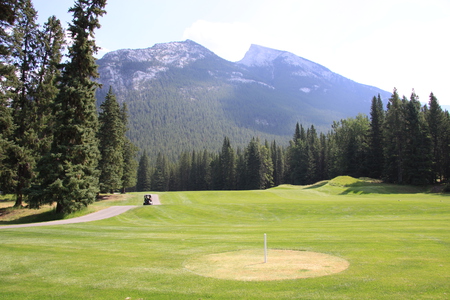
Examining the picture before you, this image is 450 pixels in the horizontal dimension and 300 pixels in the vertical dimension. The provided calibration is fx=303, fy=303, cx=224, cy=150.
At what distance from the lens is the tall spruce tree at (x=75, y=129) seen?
28.3 metres

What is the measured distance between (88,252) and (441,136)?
2862 inches

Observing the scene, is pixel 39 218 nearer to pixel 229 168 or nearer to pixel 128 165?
pixel 128 165

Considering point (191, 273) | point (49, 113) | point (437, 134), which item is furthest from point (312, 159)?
point (191, 273)

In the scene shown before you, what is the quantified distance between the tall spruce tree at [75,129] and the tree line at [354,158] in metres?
57.2

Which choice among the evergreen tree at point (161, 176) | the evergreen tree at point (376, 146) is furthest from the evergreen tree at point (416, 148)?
the evergreen tree at point (161, 176)

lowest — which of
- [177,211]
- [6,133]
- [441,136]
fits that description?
[177,211]

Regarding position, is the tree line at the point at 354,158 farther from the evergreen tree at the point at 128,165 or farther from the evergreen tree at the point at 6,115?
the evergreen tree at the point at 6,115

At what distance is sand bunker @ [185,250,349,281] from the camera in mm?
9609

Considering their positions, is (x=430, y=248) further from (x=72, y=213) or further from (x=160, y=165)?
(x=160, y=165)

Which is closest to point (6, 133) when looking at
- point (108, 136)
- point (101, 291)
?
point (108, 136)

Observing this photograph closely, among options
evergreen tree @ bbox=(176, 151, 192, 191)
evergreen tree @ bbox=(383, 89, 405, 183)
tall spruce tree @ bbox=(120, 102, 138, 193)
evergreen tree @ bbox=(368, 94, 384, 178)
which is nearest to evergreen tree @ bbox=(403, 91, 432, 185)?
evergreen tree @ bbox=(383, 89, 405, 183)

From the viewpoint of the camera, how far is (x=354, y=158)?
262 feet

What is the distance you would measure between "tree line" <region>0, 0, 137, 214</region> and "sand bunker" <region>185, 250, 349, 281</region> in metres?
21.3

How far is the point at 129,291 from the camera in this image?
26.0ft
